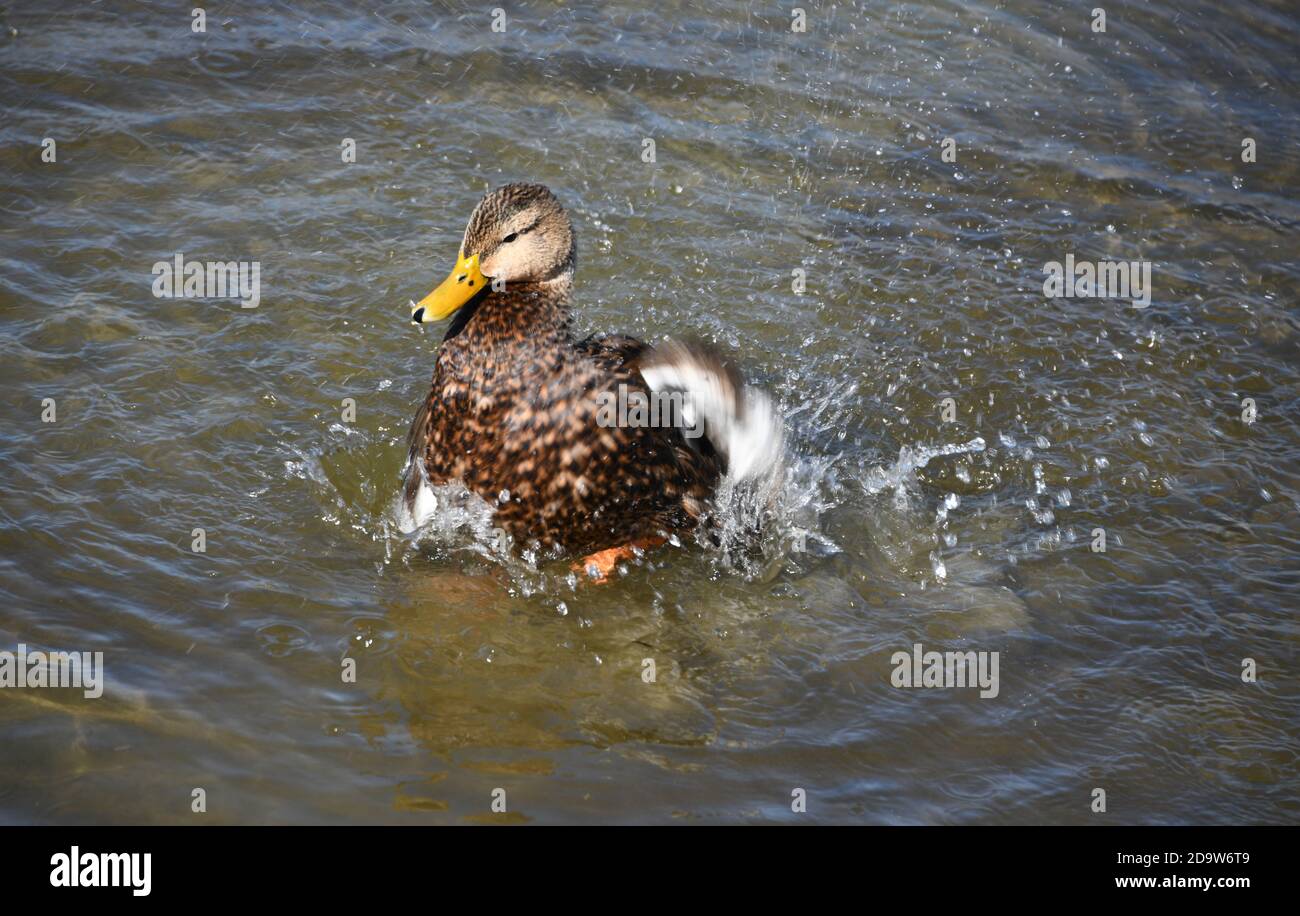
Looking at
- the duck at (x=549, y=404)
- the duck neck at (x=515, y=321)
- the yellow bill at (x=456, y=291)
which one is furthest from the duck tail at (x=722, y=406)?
the yellow bill at (x=456, y=291)

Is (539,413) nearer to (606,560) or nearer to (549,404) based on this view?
(549,404)

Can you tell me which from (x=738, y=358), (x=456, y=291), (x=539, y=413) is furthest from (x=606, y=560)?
(x=738, y=358)

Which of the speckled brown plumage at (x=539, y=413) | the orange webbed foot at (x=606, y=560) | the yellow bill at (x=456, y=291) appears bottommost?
the orange webbed foot at (x=606, y=560)

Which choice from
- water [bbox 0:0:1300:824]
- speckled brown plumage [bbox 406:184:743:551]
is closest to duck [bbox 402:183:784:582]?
speckled brown plumage [bbox 406:184:743:551]

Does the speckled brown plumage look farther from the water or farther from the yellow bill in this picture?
the water

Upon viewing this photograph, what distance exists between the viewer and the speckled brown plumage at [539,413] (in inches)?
160

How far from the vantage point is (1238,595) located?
446 centimetres

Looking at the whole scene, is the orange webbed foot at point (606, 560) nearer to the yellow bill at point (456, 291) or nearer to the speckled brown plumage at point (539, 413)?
the speckled brown plumage at point (539, 413)

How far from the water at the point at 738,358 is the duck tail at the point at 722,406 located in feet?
0.76

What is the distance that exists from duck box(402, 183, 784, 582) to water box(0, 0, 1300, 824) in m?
0.21

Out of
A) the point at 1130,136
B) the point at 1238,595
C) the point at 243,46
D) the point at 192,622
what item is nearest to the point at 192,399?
the point at 192,622

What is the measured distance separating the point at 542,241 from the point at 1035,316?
9.32ft

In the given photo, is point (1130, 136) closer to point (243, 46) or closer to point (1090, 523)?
point (1090, 523)

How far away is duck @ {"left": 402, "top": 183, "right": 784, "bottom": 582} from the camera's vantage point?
407cm
